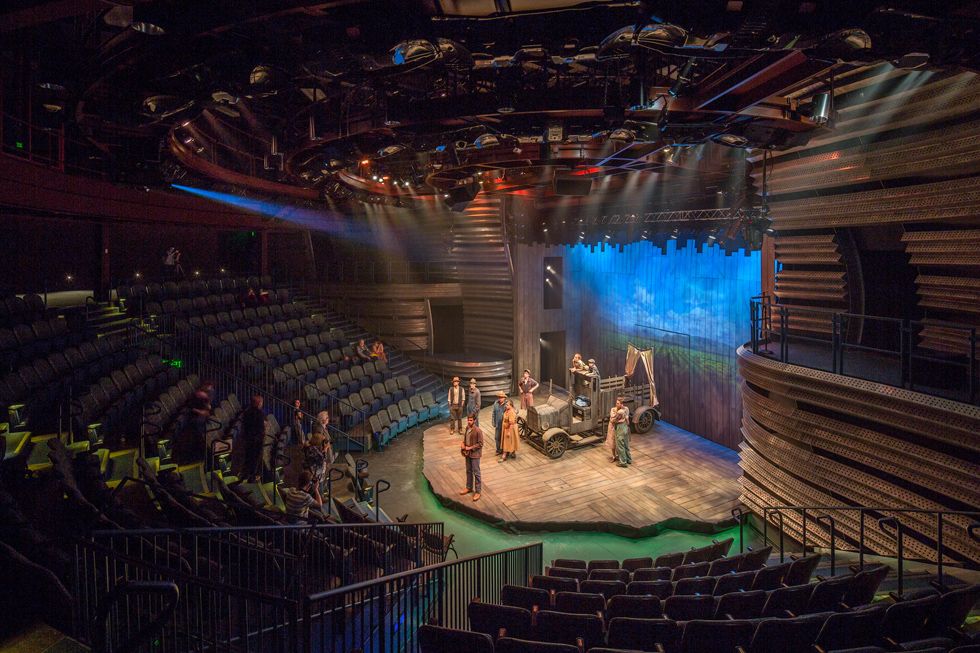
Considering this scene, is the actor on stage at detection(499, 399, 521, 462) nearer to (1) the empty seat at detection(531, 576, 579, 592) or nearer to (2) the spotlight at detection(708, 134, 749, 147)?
(1) the empty seat at detection(531, 576, 579, 592)

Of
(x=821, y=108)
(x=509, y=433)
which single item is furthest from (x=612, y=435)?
(x=821, y=108)

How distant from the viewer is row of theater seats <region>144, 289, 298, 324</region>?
1202cm

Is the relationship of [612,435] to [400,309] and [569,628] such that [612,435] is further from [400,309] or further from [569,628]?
[400,309]

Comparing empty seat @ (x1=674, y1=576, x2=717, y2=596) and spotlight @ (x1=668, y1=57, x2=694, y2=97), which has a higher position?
spotlight @ (x1=668, y1=57, x2=694, y2=97)

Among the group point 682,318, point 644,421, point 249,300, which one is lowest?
point 644,421

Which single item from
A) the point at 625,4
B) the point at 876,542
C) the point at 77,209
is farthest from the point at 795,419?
the point at 77,209

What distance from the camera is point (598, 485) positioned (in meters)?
9.80

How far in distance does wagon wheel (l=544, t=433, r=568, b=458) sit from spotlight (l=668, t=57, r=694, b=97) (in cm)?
707

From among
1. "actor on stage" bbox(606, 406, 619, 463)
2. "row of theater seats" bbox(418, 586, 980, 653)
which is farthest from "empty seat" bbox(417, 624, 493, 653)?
"actor on stage" bbox(606, 406, 619, 463)

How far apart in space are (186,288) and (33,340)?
5.97m

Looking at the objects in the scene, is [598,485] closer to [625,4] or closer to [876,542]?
[876,542]

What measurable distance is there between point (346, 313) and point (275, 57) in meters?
13.2

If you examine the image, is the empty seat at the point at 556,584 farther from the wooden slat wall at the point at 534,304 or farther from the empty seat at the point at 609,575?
the wooden slat wall at the point at 534,304

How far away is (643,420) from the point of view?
12820 millimetres
